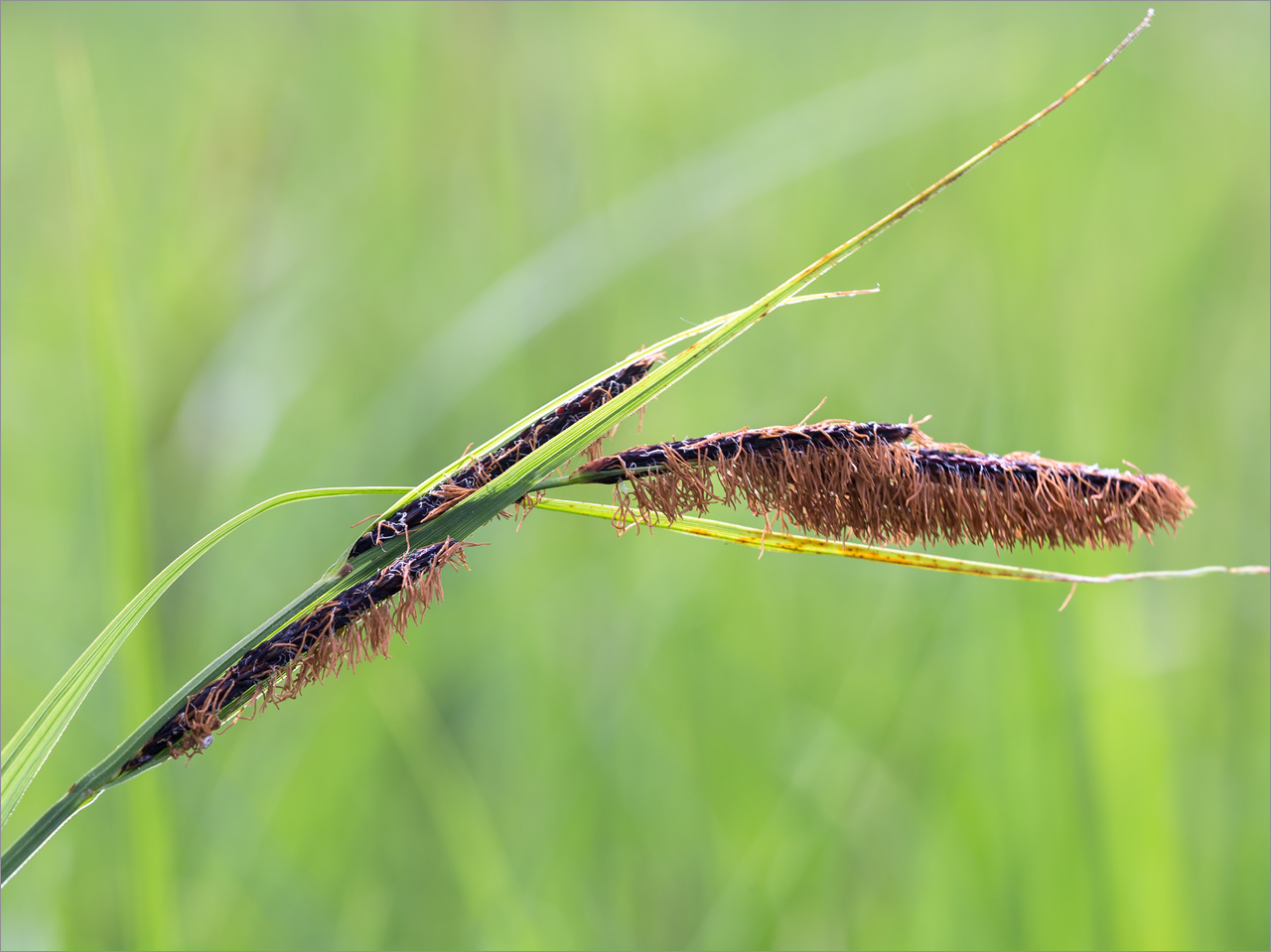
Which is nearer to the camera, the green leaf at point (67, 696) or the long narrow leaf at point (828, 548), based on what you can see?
the green leaf at point (67, 696)

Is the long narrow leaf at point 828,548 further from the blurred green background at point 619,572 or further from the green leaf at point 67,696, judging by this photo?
the blurred green background at point 619,572

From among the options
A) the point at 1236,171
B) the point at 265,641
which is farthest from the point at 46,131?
the point at 1236,171

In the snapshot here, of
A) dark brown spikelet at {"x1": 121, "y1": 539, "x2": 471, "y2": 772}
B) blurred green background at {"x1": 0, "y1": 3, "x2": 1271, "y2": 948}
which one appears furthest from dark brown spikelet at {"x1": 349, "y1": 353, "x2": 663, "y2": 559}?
blurred green background at {"x1": 0, "y1": 3, "x2": 1271, "y2": 948}

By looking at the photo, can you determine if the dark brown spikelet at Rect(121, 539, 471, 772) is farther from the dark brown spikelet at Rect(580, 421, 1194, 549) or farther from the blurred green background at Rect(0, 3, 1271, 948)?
the blurred green background at Rect(0, 3, 1271, 948)

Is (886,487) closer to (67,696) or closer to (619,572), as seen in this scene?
(67,696)

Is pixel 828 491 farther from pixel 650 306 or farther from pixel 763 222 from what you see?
pixel 763 222

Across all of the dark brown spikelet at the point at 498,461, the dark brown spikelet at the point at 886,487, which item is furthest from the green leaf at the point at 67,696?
the dark brown spikelet at the point at 886,487
